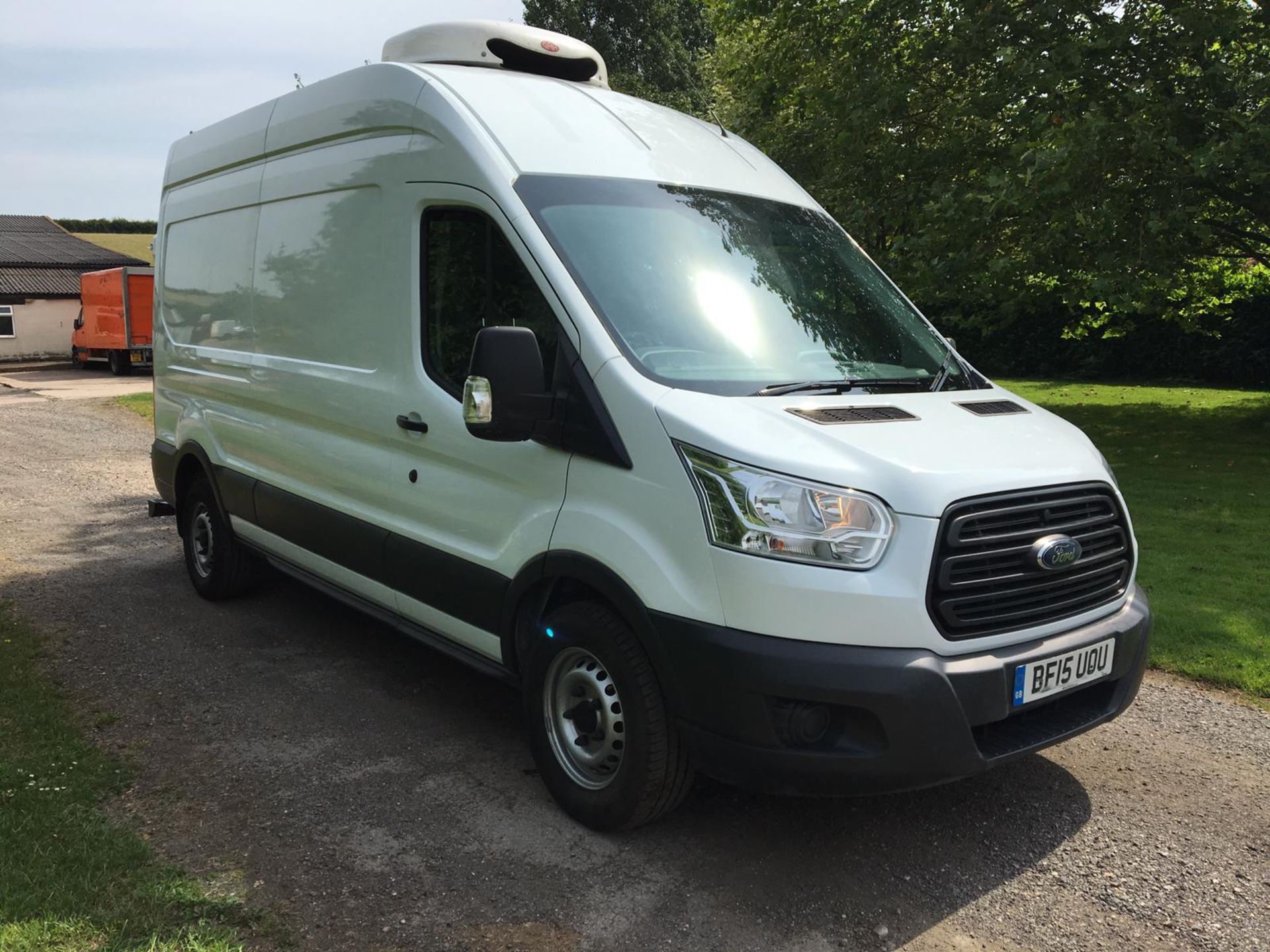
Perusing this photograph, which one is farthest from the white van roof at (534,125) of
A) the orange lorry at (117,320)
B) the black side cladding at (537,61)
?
the orange lorry at (117,320)

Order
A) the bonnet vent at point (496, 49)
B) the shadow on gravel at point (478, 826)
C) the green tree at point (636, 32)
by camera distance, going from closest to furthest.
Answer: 1. the shadow on gravel at point (478, 826)
2. the bonnet vent at point (496, 49)
3. the green tree at point (636, 32)

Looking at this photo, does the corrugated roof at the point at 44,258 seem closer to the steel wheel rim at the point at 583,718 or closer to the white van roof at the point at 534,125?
the white van roof at the point at 534,125

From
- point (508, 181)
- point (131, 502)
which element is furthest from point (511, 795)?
point (131, 502)

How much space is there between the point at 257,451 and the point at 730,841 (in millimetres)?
3527

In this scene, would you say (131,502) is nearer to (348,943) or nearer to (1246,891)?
(348,943)

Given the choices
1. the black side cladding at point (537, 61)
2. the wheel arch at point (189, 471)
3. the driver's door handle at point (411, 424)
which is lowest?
the wheel arch at point (189, 471)

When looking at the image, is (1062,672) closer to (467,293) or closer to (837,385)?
(837,385)

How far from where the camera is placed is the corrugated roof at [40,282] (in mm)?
38875

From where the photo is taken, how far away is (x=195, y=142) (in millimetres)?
6746

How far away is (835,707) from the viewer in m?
3.20

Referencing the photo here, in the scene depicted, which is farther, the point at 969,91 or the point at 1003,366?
the point at 1003,366

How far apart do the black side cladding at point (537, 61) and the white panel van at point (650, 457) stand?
1cm

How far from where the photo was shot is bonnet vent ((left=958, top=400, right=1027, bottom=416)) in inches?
151

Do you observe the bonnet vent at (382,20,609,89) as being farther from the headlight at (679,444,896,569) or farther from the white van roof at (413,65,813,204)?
the headlight at (679,444,896,569)
